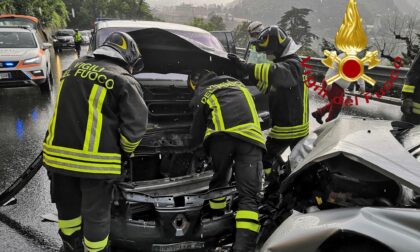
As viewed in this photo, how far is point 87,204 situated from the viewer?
251cm

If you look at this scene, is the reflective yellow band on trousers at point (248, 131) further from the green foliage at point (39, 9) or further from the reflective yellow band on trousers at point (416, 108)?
the green foliage at point (39, 9)

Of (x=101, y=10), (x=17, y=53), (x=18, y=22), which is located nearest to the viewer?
(x=17, y=53)

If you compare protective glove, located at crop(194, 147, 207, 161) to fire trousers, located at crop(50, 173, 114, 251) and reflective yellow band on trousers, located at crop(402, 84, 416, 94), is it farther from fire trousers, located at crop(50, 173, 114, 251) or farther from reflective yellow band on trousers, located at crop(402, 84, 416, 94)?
reflective yellow band on trousers, located at crop(402, 84, 416, 94)

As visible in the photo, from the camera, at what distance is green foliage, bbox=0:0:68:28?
24.6 m

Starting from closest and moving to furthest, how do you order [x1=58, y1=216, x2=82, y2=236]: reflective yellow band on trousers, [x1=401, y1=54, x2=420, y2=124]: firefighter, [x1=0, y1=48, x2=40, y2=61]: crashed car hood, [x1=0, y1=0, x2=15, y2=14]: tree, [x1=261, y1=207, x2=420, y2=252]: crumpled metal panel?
[x1=261, y1=207, x2=420, y2=252]: crumpled metal panel → [x1=58, y1=216, x2=82, y2=236]: reflective yellow band on trousers → [x1=401, y1=54, x2=420, y2=124]: firefighter → [x1=0, y1=48, x2=40, y2=61]: crashed car hood → [x1=0, y1=0, x2=15, y2=14]: tree

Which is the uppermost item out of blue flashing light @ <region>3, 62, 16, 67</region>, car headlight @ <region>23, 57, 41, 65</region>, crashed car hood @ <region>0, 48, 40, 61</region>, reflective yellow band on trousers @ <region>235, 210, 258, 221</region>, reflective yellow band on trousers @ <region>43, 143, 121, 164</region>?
reflective yellow band on trousers @ <region>43, 143, 121, 164</region>

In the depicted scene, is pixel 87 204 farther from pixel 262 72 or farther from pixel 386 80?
pixel 386 80

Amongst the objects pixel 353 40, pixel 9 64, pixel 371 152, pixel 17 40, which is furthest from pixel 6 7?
pixel 371 152

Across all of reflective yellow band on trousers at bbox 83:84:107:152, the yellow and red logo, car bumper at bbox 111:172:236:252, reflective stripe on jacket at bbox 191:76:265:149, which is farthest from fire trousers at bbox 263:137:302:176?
reflective yellow band on trousers at bbox 83:84:107:152

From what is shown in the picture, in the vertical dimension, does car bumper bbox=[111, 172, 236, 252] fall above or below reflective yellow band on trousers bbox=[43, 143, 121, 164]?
below

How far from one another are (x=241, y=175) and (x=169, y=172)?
757 millimetres

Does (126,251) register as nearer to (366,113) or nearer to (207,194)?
(207,194)

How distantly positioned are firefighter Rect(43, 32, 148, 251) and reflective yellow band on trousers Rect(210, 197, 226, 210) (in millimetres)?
765

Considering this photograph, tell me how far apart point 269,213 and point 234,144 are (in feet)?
1.94
